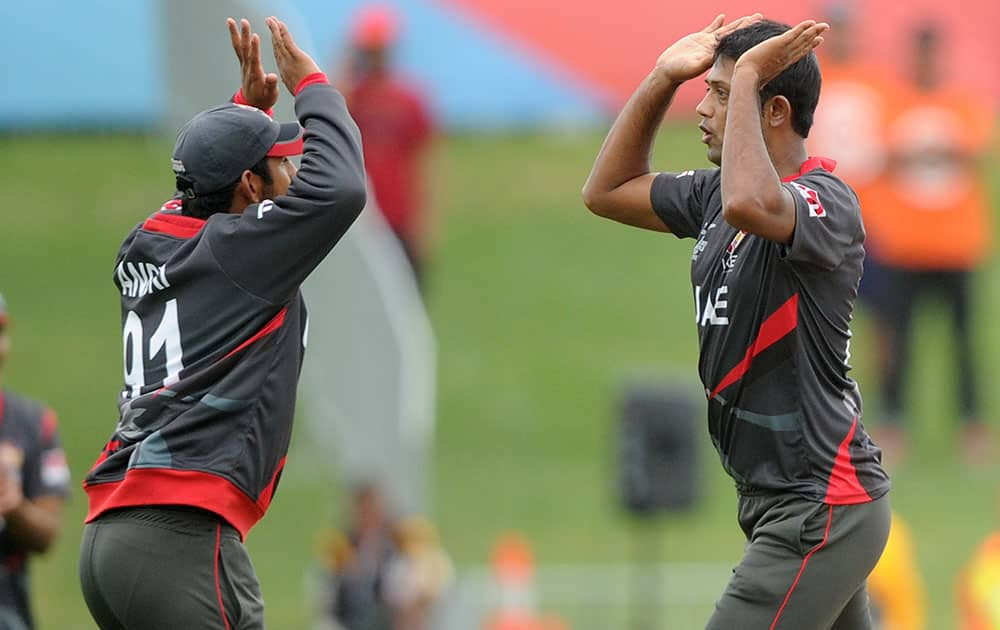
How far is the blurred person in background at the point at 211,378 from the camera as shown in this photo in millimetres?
4559

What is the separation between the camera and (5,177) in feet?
60.4

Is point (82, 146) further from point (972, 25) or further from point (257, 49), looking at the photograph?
point (257, 49)

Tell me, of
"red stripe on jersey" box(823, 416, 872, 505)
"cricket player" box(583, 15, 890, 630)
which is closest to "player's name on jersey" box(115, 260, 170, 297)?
"cricket player" box(583, 15, 890, 630)

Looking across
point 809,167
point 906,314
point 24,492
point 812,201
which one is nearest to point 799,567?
point 812,201

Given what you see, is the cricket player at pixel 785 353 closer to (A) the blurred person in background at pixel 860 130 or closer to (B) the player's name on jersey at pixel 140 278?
(B) the player's name on jersey at pixel 140 278

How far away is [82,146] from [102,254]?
2.44 m

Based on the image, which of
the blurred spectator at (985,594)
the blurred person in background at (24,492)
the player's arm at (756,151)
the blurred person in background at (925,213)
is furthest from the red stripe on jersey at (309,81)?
the blurred person in background at (925,213)

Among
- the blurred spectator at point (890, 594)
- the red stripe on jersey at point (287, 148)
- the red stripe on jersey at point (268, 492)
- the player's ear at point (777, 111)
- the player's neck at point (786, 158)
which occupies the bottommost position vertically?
the blurred spectator at point (890, 594)

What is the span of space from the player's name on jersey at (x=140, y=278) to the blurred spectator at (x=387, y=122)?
745cm

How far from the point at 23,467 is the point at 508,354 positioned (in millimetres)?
9727

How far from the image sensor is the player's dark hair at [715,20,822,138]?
4629mm

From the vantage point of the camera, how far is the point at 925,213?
40.9 feet

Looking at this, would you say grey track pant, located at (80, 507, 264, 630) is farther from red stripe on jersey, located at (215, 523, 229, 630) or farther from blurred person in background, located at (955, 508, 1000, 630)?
blurred person in background, located at (955, 508, 1000, 630)

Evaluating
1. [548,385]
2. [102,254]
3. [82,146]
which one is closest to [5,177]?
[82,146]
